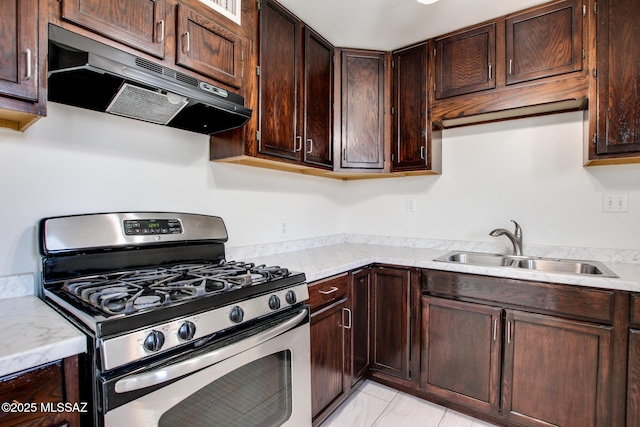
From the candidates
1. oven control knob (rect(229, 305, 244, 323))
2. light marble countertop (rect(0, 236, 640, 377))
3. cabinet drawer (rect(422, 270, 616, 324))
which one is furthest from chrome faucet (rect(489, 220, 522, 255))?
oven control knob (rect(229, 305, 244, 323))

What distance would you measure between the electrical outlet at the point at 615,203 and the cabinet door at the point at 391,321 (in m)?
1.22

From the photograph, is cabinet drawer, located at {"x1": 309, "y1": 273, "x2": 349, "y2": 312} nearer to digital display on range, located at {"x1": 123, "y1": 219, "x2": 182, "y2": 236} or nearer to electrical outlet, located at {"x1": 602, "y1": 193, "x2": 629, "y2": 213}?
digital display on range, located at {"x1": 123, "y1": 219, "x2": 182, "y2": 236}

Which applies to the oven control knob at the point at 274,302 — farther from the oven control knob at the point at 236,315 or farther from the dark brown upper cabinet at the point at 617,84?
the dark brown upper cabinet at the point at 617,84

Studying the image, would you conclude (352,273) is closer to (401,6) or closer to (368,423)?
(368,423)

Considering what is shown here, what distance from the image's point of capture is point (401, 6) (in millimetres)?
1848

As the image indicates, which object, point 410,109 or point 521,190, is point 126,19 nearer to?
point 410,109

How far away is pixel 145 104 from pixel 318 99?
1148mm

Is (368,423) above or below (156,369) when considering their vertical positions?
below

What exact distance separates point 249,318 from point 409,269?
45.8 inches

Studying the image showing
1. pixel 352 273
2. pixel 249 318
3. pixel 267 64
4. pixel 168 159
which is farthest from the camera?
pixel 352 273

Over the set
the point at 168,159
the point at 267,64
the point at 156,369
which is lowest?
the point at 156,369

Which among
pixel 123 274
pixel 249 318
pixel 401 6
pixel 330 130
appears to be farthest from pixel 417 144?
pixel 123 274

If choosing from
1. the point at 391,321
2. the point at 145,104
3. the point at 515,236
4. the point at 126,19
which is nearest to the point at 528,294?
the point at 515,236

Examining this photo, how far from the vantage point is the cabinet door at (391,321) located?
6.61ft
